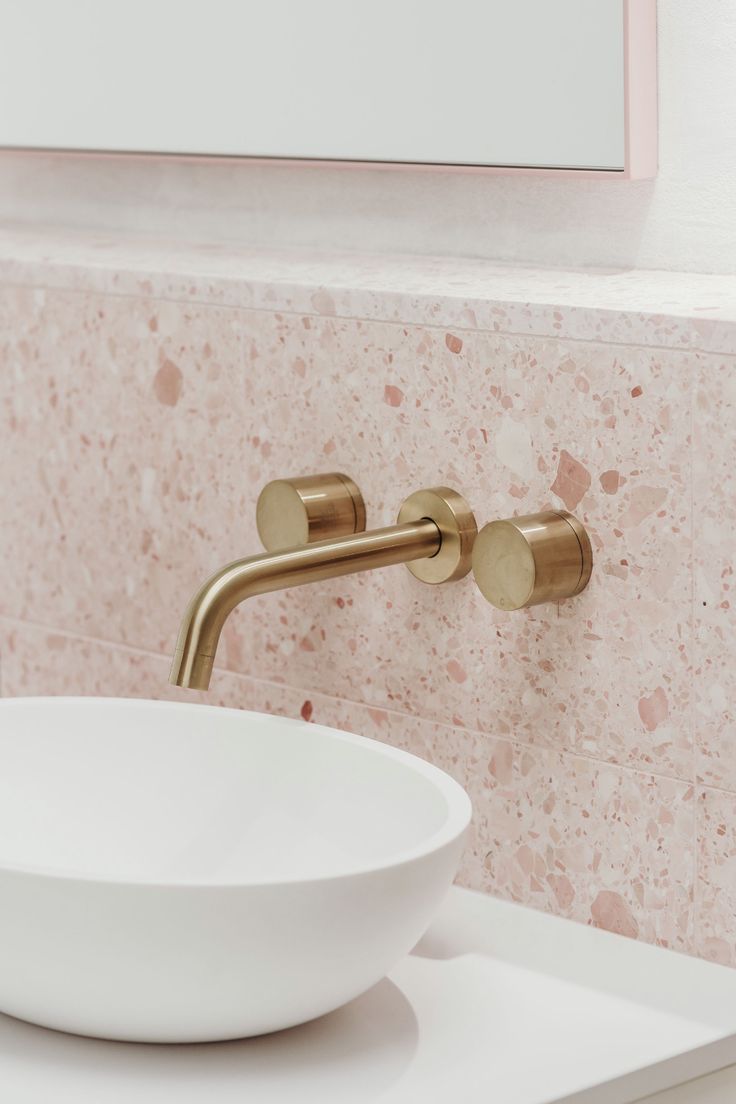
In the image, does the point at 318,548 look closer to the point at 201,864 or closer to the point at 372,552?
the point at 372,552

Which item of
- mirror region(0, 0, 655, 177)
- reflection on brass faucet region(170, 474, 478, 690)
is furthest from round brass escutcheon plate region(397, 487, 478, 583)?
mirror region(0, 0, 655, 177)

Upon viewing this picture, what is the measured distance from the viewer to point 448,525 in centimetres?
116

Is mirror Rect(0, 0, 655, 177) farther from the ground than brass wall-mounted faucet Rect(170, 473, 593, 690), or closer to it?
farther from the ground

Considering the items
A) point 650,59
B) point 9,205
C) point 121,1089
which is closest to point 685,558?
point 650,59

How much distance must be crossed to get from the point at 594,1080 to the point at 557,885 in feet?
0.82

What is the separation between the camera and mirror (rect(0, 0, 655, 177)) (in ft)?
3.81

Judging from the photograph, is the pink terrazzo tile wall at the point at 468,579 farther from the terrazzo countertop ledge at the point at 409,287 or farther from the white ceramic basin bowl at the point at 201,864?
the white ceramic basin bowl at the point at 201,864

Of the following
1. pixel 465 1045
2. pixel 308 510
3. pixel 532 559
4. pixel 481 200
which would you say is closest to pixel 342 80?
pixel 481 200

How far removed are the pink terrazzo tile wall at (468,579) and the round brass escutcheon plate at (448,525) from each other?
13 millimetres

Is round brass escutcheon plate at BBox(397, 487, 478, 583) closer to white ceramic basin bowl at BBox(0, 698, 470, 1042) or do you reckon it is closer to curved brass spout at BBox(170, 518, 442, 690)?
curved brass spout at BBox(170, 518, 442, 690)

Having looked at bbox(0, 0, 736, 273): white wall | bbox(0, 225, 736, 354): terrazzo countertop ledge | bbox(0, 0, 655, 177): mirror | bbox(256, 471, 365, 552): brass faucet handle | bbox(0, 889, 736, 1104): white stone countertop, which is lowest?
bbox(0, 889, 736, 1104): white stone countertop

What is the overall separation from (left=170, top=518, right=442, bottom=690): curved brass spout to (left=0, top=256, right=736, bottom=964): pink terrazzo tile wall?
2.3 inches

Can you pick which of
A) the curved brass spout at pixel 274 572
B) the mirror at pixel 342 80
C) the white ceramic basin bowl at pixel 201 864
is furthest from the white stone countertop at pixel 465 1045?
the mirror at pixel 342 80

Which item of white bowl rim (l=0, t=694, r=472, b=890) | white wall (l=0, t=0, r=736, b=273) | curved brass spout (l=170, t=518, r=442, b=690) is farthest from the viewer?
white wall (l=0, t=0, r=736, b=273)
